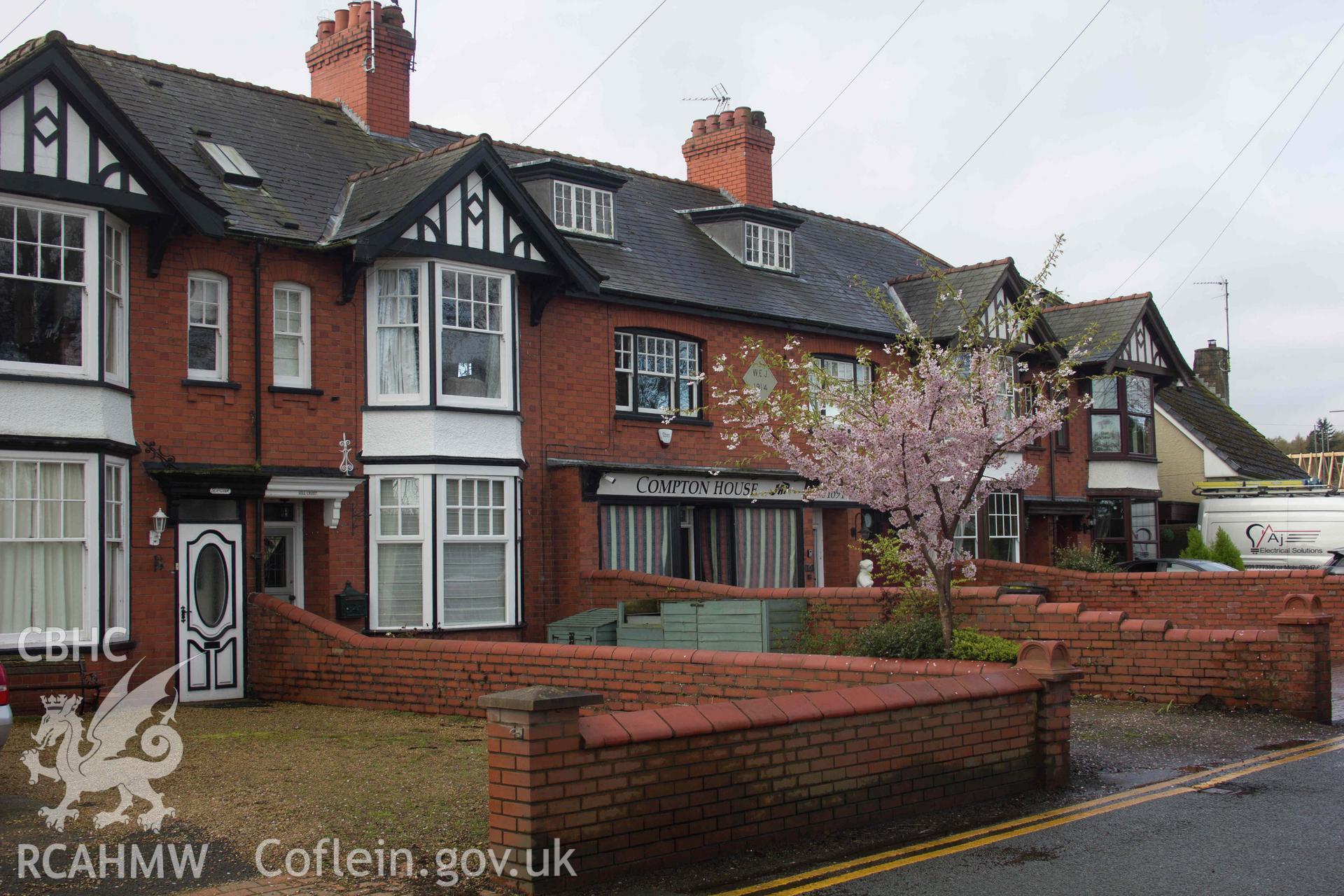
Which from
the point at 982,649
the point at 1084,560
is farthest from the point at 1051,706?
the point at 1084,560

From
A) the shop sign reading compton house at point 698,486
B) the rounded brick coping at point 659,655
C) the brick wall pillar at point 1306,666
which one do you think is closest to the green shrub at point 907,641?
the rounded brick coping at point 659,655

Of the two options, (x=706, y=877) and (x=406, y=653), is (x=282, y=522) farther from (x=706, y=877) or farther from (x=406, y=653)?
(x=706, y=877)

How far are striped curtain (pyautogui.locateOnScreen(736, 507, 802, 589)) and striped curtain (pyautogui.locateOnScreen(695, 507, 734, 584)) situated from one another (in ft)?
0.73

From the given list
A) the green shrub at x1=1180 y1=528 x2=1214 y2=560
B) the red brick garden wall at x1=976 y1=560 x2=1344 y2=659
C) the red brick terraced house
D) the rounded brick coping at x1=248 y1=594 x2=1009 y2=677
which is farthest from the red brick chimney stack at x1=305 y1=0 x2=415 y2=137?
the green shrub at x1=1180 y1=528 x2=1214 y2=560

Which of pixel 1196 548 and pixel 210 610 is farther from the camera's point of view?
pixel 1196 548

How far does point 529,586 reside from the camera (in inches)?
762

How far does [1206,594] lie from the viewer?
19.6 meters

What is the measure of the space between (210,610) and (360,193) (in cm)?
626

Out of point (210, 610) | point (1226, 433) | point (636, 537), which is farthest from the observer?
point (1226, 433)

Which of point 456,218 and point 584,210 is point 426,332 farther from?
point 584,210

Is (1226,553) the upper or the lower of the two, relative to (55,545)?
lower

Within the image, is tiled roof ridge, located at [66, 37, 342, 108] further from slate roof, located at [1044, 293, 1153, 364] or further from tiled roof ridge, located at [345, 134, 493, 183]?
slate roof, located at [1044, 293, 1153, 364]

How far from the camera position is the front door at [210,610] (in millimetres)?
15562

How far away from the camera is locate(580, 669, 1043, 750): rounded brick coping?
24.4 ft
